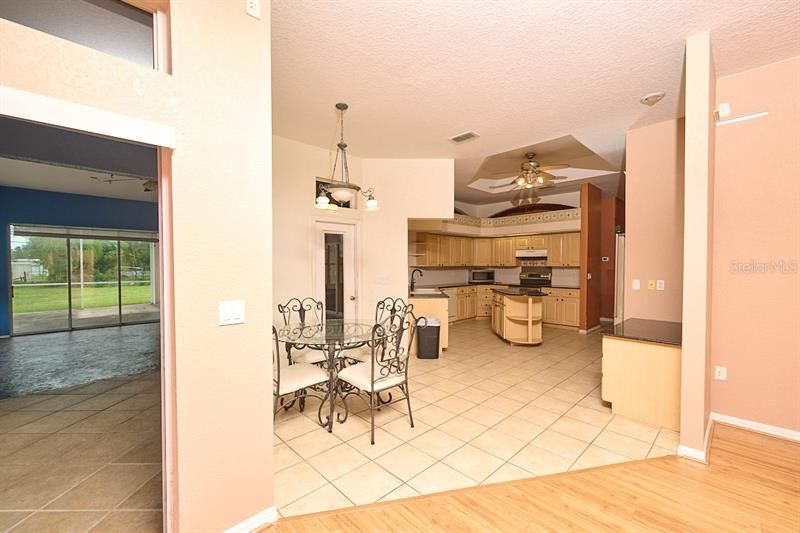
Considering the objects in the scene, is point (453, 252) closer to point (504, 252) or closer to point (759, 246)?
point (504, 252)

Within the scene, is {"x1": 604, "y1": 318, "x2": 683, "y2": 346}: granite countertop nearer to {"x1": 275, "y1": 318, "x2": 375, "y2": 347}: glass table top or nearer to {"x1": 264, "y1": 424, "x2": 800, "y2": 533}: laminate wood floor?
{"x1": 264, "y1": 424, "x2": 800, "y2": 533}: laminate wood floor

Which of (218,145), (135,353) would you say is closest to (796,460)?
(218,145)

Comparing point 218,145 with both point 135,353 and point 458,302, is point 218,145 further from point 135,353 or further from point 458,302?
point 458,302

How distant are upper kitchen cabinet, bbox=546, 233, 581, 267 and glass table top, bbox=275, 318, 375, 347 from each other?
17.5ft

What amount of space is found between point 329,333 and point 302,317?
0.98 meters

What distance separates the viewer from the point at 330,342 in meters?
2.73

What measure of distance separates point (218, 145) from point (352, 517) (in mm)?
2107

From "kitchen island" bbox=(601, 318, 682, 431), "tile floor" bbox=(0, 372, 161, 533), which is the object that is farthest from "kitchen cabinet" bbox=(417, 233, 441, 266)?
"tile floor" bbox=(0, 372, 161, 533)

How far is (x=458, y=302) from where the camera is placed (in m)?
7.71

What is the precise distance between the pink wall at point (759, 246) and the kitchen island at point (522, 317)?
254cm

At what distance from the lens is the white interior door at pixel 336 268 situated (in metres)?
4.45

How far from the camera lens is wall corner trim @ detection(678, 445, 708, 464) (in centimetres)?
220

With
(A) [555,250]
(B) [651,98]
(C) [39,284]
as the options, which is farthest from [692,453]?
(C) [39,284]

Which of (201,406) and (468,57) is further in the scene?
(468,57)
